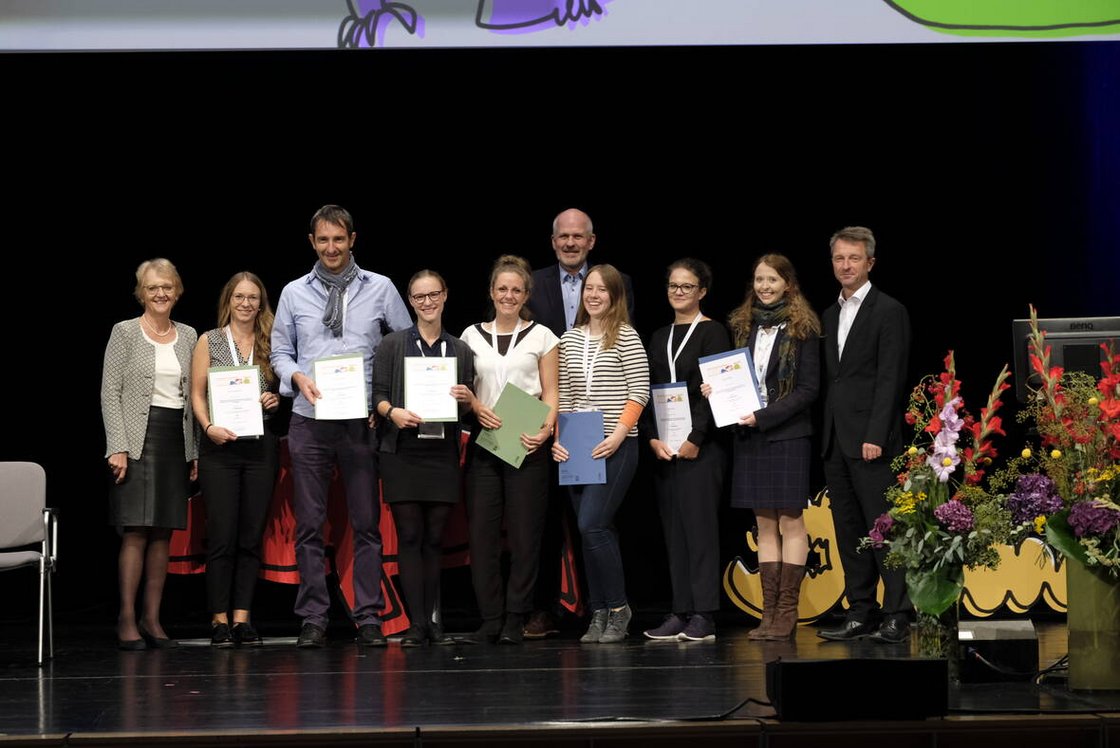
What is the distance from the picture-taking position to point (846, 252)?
5.58 meters

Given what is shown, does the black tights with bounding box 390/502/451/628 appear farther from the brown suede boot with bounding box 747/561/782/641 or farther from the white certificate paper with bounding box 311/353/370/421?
the brown suede boot with bounding box 747/561/782/641

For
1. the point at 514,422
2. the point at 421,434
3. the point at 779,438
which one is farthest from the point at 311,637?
the point at 779,438

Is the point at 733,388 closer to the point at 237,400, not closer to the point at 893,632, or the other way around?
the point at 893,632

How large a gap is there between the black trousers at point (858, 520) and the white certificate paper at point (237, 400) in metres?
2.34

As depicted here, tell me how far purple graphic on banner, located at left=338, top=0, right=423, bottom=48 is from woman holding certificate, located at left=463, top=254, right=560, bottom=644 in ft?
4.92

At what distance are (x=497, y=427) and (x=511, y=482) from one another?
0.80 ft

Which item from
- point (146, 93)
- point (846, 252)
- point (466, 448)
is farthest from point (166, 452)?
point (846, 252)

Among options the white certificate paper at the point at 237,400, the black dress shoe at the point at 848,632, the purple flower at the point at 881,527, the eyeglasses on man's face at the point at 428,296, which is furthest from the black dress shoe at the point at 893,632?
the white certificate paper at the point at 237,400

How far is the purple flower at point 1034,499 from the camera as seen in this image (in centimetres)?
400

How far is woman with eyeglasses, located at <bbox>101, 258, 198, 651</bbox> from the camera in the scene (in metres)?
5.65

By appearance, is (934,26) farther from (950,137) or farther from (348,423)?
(348,423)

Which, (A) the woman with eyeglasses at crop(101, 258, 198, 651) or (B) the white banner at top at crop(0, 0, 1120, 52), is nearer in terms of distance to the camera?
(A) the woman with eyeglasses at crop(101, 258, 198, 651)

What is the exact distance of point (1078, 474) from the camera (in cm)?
400

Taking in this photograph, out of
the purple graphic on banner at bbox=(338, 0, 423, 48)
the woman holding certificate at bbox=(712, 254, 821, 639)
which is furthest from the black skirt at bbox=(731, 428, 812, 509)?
the purple graphic on banner at bbox=(338, 0, 423, 48)
